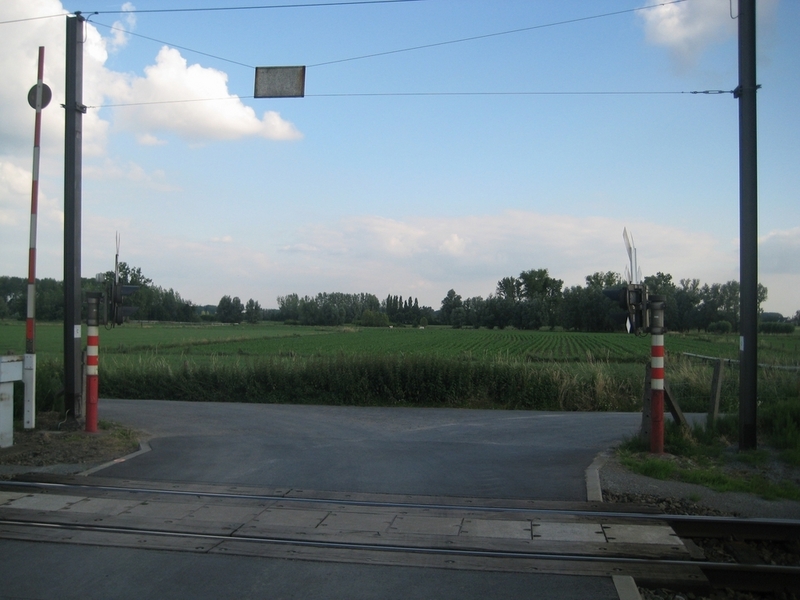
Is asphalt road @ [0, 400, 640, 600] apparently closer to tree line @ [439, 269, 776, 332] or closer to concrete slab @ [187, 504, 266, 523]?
concrete slab @ [187, 504, 266, 523]

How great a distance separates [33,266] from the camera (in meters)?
10.8

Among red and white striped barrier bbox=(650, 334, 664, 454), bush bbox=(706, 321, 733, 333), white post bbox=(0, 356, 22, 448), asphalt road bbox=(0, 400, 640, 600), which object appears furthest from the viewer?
bush bbox=(706, 321, 733, 333)

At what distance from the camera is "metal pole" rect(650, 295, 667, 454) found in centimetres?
883

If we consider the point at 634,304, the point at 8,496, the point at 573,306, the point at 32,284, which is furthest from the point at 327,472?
the point at 573,306

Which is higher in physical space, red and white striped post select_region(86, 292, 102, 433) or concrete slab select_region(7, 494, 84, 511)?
red and white striped post select_region(86, 292, 102, 433)

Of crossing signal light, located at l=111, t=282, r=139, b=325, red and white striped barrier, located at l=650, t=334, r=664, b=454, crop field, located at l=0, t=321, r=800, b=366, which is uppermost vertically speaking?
crossing signal light, located at l=111, t=282, r=139, b=325

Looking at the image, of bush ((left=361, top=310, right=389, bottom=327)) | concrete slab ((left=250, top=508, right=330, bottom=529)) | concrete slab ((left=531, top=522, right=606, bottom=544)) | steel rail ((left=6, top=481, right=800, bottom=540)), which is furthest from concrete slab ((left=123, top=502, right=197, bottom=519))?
bush ((left=361, top=310, right=389, bottom=327))

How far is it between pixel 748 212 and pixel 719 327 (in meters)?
38.6

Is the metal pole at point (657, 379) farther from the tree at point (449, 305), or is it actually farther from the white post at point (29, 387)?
the tree at point (449, 305)

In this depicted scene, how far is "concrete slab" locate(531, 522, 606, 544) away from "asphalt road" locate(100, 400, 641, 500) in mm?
966

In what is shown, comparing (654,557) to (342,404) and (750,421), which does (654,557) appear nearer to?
(750,421)

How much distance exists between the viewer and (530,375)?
18562 millimetres

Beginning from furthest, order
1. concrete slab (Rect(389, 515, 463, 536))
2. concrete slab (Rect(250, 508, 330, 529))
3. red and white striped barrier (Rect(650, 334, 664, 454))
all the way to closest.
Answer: red and white striped barrier (Rect(650, 334, 664, 454))
concrete slab (Rect(250, 508, 330, 529))
concrete slab (Rect(389, 515, 463, 536))

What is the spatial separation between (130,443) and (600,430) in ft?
26.2
